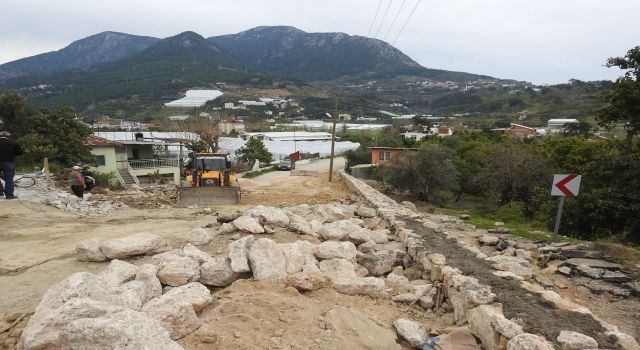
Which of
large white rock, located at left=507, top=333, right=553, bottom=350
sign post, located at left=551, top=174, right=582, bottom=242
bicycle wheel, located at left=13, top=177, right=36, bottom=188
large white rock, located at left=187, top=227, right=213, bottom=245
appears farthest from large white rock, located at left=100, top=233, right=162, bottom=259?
bicycle wheel, located at left=13, top=177, right=36, bottom=188

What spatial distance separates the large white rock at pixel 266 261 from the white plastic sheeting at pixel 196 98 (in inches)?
3715

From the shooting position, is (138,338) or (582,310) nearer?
(138,338)

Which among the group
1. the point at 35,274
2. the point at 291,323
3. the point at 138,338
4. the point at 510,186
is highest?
the point at 138,338

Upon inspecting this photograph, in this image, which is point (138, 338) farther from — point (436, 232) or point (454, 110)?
point (454, 110)

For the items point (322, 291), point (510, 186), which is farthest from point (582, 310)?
point (510, 186)

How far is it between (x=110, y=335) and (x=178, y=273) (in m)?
1.90

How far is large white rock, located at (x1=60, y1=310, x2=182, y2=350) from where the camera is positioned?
2.77m

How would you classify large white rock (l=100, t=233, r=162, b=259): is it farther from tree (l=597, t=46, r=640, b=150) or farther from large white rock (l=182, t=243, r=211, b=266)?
tree (l=597, t=46, r=640, b=150)

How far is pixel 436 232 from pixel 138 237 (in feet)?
18.2

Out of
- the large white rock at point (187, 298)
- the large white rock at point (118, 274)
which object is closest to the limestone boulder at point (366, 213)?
the large white rock at point (118, 274)

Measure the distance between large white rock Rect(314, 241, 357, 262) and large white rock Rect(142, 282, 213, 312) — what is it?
227 cm

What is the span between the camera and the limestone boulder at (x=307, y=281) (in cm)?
470

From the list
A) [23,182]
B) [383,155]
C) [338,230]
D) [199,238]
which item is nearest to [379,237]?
[338,230]

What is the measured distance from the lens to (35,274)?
5.44 m
